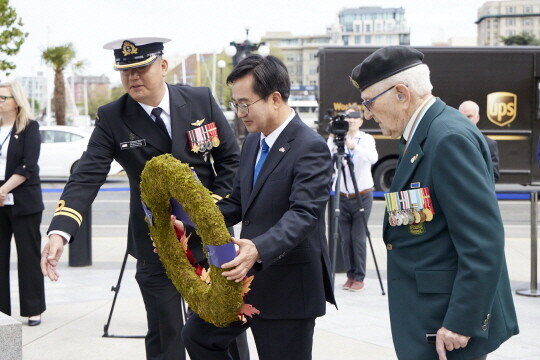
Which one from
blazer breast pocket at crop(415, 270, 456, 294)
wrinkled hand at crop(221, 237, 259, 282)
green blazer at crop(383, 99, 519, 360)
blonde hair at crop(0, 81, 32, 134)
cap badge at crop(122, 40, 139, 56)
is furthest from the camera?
blonde hair at crop(0, 81, 32, 134)

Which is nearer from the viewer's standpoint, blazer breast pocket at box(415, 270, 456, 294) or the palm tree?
blazer breast pocket at box(415, 270, 456, 294)

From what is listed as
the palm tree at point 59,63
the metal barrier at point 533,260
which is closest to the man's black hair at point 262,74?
the metal barrier at point 533,260

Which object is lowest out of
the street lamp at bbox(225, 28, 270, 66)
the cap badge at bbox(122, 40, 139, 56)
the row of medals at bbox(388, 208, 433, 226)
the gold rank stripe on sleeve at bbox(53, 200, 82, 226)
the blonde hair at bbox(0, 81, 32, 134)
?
the gold rank stripe on sleeve at bbox(53, 200, 82, 226)

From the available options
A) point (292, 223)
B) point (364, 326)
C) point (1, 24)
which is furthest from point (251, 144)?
point (1, 24)

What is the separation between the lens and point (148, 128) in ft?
15.2

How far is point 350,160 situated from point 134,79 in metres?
4.21

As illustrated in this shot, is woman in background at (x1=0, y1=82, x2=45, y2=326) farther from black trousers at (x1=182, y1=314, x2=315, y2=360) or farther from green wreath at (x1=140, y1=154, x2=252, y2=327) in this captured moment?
black trousers at (x1=182, y1=314, x2=315, y2=360)

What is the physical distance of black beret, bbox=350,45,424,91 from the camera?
300cm

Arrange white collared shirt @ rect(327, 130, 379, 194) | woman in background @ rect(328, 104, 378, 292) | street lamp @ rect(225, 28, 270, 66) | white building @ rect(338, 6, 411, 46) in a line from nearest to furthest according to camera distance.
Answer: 1. woman in background @ rect(328, 104, 378, 292)
2. white collared shirt @ rect(327, 130, 379, 194)
3. street lamp @ rect(225, 28, 270, 66)
4. white building @ rect(338, 6, 411, 46)

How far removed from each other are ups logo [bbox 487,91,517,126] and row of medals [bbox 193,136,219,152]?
46.2 ft

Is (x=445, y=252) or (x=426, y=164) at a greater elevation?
(x=426, y=164)

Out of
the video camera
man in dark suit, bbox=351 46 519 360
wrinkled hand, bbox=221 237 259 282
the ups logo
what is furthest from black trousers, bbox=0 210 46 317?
the ups logo

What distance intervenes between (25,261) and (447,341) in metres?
4.87

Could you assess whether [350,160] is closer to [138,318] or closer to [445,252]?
[138,318]
